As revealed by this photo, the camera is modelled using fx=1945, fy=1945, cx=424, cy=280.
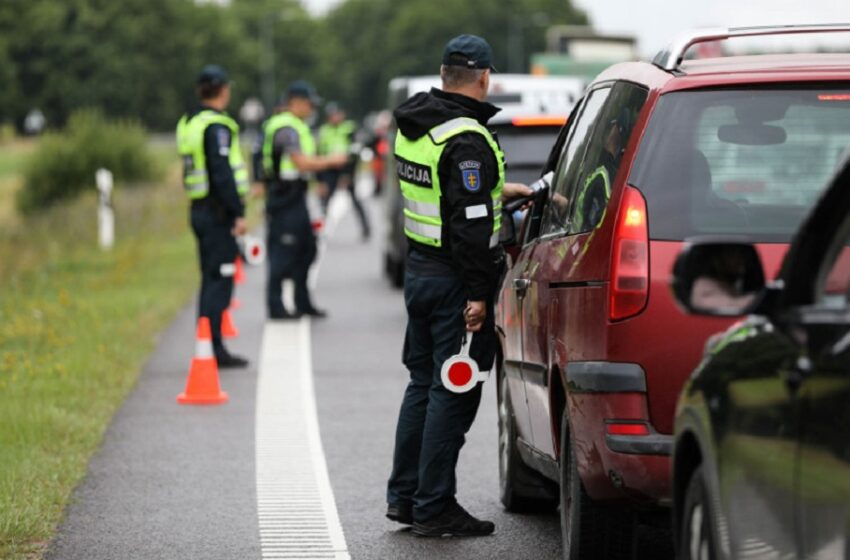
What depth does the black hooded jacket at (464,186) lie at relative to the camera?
730 centimetres

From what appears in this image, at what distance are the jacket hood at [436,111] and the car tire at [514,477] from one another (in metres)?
1.08

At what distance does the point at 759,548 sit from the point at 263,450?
581 cm

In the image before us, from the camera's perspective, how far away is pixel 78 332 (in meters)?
15.7

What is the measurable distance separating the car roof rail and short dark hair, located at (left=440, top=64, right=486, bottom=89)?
1128mm

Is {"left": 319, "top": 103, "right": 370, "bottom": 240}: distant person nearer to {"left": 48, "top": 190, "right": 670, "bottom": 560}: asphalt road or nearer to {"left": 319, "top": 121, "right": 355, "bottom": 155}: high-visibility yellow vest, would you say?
{"left": 319, "top": 121, "right": 355, "bottom": 155}: high-visibility yellow vest

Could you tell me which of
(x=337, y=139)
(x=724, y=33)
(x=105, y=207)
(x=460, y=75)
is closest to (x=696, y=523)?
(x=724, y=33)

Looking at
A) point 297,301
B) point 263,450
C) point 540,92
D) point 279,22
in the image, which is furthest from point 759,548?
point 279,22

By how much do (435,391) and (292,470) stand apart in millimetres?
1886

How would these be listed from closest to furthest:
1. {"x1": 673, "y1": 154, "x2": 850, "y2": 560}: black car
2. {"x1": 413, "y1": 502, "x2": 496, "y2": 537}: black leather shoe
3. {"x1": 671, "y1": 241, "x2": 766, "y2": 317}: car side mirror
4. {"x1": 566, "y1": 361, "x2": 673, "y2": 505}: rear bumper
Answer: {"x1": 673, "y1": 154, "x2": 850, "y2": 560}: black car
{"x1": 671, "y1": 241, "x2": 766, "y2": 317}: car side mirror
{"x1": 566, "y1": 361, "x2": 673, "y2": 505}: rear bumper
{"x1": 413, "y1": 502, "x2": 496, "y2": 537}: black leather shoe

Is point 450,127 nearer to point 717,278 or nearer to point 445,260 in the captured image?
→ point 445,260

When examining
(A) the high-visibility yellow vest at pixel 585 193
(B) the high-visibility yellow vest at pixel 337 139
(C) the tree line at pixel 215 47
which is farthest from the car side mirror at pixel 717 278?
(C) the tree line at pixel 215 47

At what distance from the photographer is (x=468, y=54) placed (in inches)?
292

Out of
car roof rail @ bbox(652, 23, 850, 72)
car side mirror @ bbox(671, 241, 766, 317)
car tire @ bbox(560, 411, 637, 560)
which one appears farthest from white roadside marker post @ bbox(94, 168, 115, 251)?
car side mirror @ bbox(671, 241, 766, 317)

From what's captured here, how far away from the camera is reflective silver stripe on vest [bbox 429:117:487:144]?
734 cm
